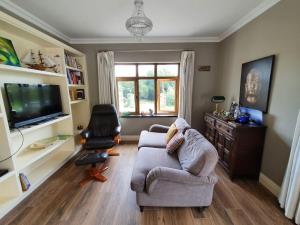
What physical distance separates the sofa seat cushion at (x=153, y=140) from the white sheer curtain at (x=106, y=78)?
135cm

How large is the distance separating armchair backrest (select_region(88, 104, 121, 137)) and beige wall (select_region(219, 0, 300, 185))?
269 cm

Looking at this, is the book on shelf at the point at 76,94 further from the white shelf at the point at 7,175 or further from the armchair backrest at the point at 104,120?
the white shelf at the point at 7,175

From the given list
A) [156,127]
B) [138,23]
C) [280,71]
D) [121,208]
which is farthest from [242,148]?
[138,23]

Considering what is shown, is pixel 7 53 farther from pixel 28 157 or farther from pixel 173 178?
pixel 173 178

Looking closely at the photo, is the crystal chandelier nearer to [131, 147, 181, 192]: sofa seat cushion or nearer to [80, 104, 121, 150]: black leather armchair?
[131, 147, 181, 192]: sofa seat cushion

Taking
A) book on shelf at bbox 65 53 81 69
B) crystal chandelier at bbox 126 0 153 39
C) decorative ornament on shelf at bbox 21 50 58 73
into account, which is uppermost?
crystal chandelier at bbox 126 0 153 39

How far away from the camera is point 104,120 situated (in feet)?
10.8

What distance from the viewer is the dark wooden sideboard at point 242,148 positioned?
2.08 meters

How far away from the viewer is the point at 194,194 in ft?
5.25

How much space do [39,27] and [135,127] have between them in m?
2.75

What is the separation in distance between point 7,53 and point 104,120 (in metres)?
1.89

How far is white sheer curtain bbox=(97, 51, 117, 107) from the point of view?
11.2 ft

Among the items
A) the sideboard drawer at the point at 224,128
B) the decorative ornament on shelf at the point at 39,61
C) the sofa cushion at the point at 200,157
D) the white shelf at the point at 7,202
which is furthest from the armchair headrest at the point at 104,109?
the sideboard drawer at the point at 224,128

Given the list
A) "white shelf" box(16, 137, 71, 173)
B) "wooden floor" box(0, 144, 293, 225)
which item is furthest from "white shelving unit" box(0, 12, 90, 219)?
"wooden floor" box(0, 144, 293, 225)
